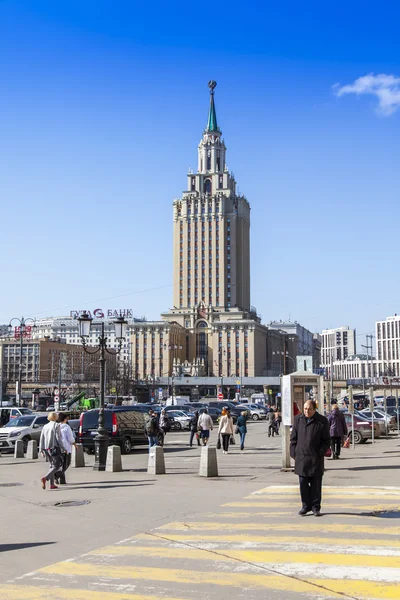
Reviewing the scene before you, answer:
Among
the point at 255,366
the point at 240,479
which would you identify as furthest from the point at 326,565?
the point at 255,366

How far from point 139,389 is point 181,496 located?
11338cm

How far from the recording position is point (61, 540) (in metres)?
10.2

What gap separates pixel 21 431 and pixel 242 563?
23159mm

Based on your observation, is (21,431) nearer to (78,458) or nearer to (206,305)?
(78,458)

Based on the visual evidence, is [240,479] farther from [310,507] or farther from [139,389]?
[139,389]

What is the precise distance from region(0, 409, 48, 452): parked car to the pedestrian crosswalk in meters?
19.7

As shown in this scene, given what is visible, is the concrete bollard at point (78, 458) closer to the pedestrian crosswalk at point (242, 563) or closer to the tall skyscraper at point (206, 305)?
the pedestrian crosswalk at point (242, 563)

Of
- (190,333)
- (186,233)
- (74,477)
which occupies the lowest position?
(74,477)

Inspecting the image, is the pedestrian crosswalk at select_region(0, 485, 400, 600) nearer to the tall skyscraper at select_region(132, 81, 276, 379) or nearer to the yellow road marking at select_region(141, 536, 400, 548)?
the yellow road marking at select_region(141, 536, 400, 548)

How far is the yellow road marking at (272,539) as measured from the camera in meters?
9.30

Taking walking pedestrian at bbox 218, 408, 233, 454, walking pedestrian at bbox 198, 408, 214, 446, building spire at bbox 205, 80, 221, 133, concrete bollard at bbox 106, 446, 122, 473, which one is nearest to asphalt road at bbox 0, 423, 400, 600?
concrete bollard at bbox 106, 446, 122, 473

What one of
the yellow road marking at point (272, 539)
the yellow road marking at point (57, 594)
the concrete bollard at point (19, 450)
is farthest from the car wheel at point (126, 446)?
the yellow road marking at point (57, 594)

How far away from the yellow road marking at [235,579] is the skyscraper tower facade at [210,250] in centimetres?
15307

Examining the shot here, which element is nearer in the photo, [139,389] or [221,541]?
[221,541]
